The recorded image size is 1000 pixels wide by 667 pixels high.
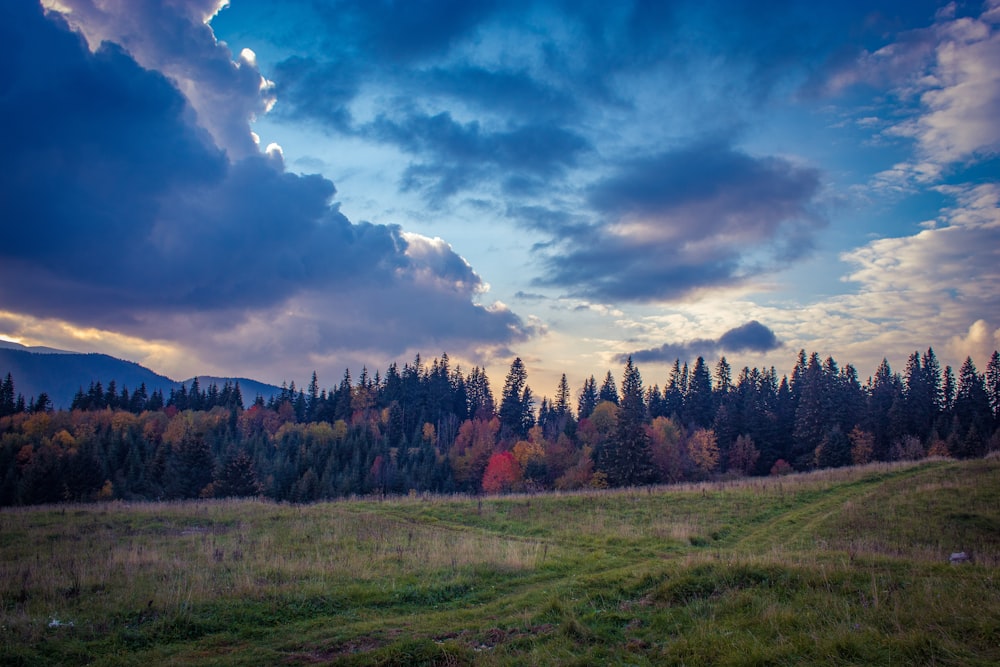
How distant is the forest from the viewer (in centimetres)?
5916

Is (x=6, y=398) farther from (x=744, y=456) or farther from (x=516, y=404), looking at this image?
(x=744, y=456)

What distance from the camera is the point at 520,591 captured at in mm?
13023

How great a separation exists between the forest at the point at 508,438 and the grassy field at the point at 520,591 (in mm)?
26121

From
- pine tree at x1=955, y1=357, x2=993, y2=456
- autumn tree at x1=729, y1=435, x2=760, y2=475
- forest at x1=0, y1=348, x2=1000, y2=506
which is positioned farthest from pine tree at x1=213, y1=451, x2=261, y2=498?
pine tree at x1=955, y1=357, x2=993, y2=456

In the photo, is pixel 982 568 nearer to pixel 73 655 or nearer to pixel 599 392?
pixel 73 655

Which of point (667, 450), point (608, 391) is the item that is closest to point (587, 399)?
point (608, 391)

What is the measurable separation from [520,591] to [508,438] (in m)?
83.1

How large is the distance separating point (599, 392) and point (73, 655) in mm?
109887

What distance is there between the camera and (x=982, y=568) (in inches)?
435

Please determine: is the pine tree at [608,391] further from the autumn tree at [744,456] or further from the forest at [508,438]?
the autumn tree at [744,456]

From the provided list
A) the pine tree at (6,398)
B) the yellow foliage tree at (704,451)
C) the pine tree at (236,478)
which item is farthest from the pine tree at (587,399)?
the pine tree at (6,398)

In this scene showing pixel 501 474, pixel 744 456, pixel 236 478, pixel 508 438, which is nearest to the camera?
pixel 236 478

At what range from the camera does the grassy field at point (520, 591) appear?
7.84 m

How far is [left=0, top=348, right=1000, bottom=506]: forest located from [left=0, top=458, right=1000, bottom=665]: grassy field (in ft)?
85.7
